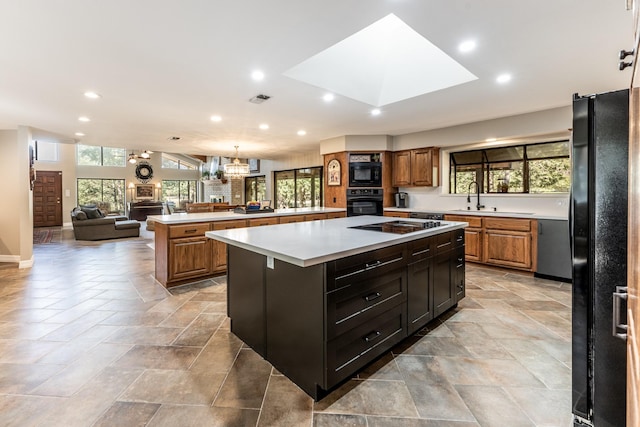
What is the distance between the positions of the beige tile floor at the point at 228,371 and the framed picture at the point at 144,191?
11.0 meters

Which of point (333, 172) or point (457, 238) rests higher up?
point (333, 172)

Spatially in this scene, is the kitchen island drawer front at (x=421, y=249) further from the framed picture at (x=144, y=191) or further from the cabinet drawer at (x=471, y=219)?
the framed picture at (x=144, y=191)

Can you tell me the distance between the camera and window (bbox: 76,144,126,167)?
12.0 m

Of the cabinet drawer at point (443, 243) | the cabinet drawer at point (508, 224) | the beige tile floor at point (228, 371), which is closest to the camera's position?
the beige tile floor at point (228, 371)

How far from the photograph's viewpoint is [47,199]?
33.4 ft

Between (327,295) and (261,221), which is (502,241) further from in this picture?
(327,295)

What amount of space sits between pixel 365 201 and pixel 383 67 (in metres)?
2.92

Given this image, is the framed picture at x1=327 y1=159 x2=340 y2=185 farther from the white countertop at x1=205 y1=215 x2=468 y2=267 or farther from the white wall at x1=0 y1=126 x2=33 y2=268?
the white wall at x1=0 y1=126 x2=33 y2=268

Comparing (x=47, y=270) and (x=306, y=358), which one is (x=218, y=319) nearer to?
(x=306, y=358)

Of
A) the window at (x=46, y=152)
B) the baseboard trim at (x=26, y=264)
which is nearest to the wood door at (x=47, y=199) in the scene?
the window at (x=46, y=152)

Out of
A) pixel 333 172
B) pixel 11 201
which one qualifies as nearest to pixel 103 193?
pixel 11 201

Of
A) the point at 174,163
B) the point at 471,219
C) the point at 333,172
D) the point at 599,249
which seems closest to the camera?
the point at 599,249

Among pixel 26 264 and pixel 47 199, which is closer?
pixel 26 264

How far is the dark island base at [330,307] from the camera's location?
5.70 feet
